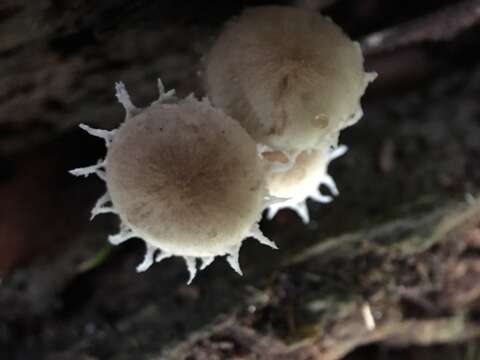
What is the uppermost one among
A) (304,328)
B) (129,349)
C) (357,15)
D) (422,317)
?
(357,15)

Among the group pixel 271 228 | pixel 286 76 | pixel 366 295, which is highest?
pixel 286 76

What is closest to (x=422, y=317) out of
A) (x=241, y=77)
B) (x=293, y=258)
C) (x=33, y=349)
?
(x=293, y=258)

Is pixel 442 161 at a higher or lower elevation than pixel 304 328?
higher

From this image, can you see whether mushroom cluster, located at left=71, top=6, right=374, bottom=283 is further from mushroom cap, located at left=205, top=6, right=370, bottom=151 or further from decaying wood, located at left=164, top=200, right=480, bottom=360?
decaying wood, located at left=164, top=200, right=480, bottom=360

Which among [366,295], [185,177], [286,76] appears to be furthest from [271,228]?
[185,177]

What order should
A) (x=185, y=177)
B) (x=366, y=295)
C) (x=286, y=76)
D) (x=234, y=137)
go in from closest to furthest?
1. (x=185, y=177)
2. (x=234, y=137)
3. (x=286, y=76)
4. (x=366, y=295)

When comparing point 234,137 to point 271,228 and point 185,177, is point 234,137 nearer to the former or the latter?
point 185,177

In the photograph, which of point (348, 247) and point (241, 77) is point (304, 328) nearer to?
point (348, 247)


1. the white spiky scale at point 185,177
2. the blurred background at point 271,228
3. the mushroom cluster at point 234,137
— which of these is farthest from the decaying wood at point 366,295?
the white spiky scale at point 185,177
